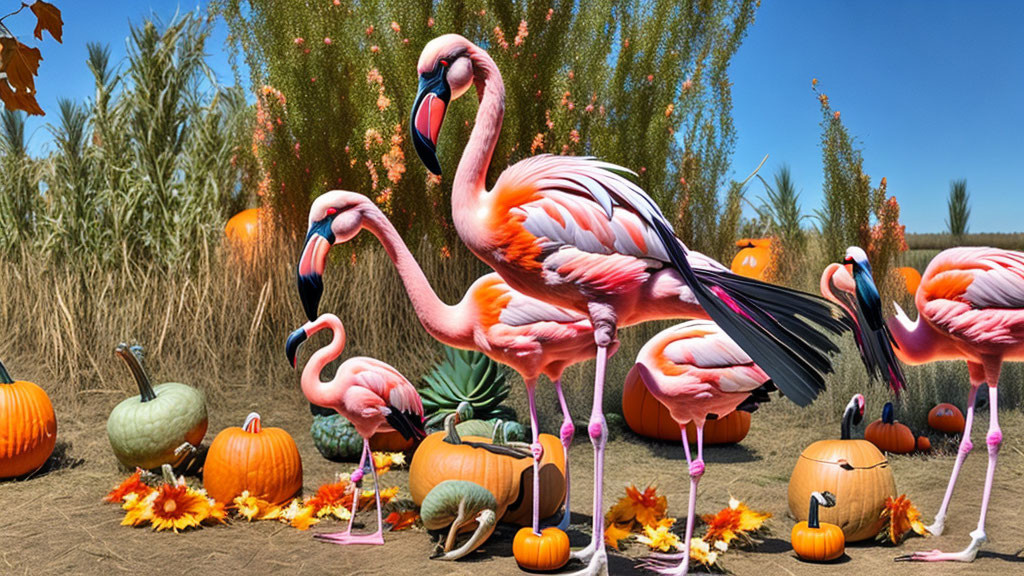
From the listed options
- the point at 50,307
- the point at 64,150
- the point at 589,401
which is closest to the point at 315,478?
the point at 589,401

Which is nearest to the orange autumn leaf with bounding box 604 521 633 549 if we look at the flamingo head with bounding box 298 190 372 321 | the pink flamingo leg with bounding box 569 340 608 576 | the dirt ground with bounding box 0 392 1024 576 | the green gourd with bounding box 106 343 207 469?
the dirt ground with bounding box 0 392 1024 576

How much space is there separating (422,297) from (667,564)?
153 cm

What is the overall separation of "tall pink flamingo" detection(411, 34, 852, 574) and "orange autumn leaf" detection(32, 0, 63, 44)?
107 centimetres

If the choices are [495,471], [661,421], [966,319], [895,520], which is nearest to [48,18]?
[495,471]

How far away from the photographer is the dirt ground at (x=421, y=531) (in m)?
3.49

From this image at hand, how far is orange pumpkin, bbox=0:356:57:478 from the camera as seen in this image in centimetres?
482

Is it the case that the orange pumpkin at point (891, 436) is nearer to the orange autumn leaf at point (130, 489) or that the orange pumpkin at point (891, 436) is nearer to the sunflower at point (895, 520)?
the sunflower at point (895, 520)

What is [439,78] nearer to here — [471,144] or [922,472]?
[471,144]

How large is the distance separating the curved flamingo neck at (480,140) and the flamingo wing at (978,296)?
227cm

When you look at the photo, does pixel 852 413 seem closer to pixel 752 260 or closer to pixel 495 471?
pixel 495 471

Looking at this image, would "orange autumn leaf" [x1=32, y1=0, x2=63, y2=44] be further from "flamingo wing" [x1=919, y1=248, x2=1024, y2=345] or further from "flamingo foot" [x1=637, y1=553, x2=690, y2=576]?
"flamingo wing" [x1=919, y1=248, x2=1024, y2=345]

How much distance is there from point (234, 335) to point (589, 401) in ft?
10.0

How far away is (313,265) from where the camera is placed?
3.04 metres

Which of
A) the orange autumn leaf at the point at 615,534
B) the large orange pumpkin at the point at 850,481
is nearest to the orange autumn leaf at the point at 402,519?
the orange autumn leaf at the point at 615,534
